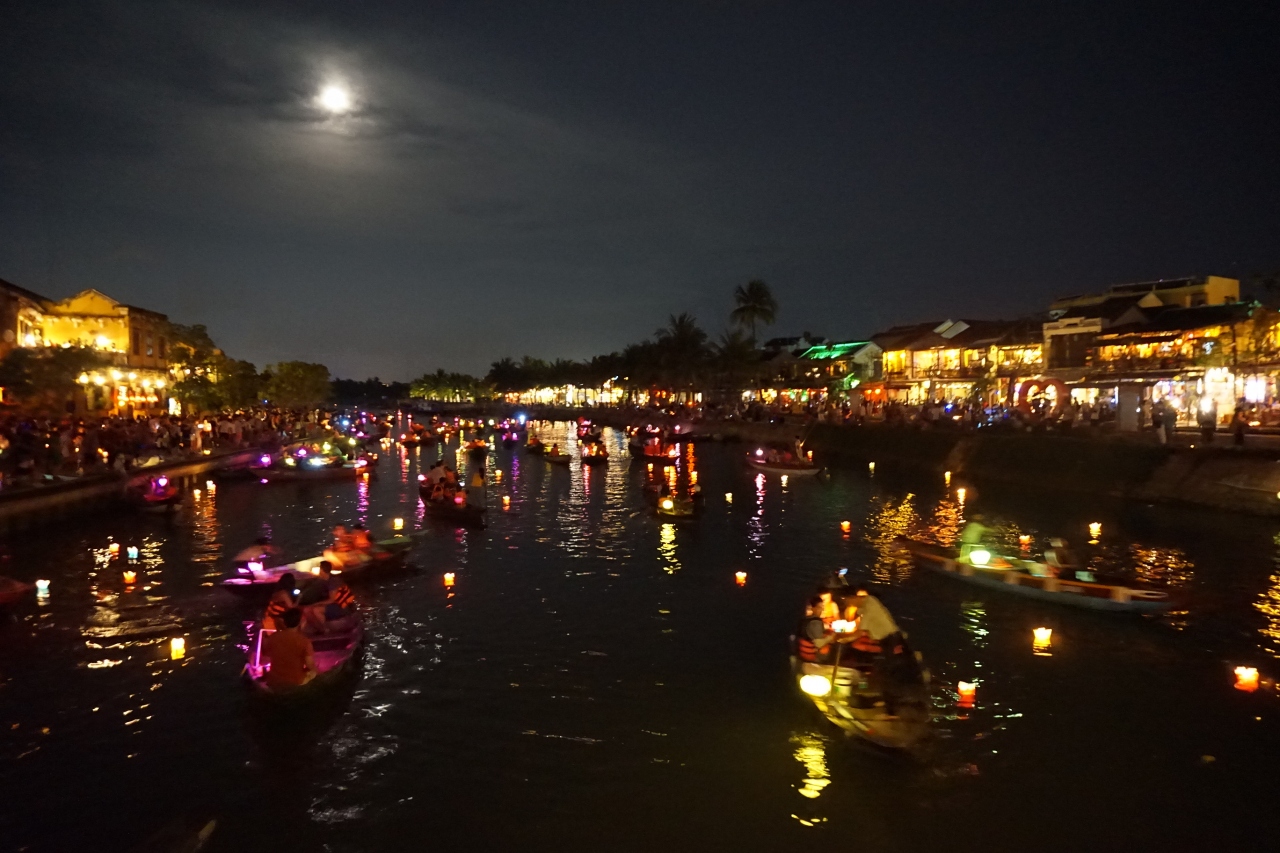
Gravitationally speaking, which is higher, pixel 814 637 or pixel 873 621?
pixel 873 621

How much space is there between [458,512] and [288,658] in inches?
679

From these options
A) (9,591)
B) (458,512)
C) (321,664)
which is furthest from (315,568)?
(458,512)

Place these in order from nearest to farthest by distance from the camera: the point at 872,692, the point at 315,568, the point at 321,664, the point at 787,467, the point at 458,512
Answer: the point at 872,692 < the point at 321,664 < the point at 315,568 < the point at 458,512 < the point at 787,467

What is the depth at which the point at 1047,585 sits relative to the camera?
1847 cm

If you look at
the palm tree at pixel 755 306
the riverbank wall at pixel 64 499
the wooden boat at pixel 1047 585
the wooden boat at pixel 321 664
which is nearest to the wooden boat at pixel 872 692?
the wooden boat at pixel 321 664

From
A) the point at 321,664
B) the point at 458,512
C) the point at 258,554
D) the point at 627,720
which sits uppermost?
the point at 258,554

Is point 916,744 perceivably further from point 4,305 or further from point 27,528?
point 4,305

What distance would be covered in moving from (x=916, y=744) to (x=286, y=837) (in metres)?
7.97

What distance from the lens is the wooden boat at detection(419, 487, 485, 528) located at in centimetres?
2962

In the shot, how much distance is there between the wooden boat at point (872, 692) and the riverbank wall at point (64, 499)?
91.8 ft

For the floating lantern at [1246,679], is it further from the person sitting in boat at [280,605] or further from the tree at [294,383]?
the tree at [294,383]

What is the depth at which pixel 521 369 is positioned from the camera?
617 feet

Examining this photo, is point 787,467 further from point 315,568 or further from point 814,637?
point 814,637

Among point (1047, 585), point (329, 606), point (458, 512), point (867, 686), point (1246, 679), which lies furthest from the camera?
point (458, 512)
